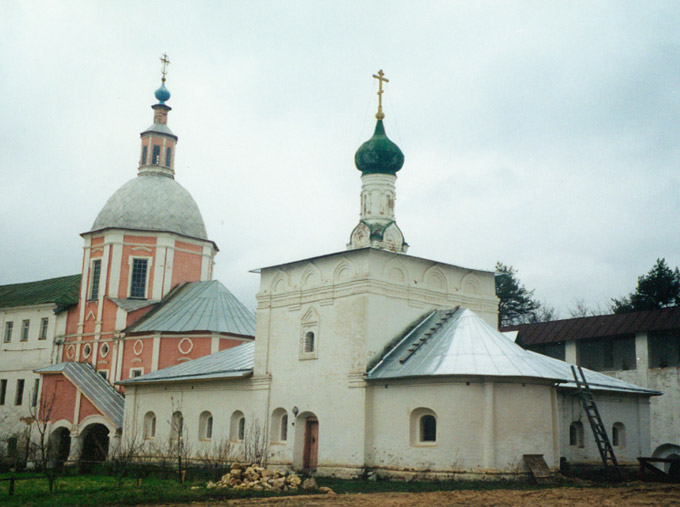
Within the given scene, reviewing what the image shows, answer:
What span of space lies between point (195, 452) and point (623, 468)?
11858mm

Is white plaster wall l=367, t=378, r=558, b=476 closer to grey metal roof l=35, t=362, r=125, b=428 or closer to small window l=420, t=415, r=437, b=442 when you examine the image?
small window l=420, t=415, r=437, b=442

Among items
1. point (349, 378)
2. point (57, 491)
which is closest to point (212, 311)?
point (349, 378)

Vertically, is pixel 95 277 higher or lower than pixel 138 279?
higher

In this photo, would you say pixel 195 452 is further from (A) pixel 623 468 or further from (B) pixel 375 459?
(A) pixel 623 468

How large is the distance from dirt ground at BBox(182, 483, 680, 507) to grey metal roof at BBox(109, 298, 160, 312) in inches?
736

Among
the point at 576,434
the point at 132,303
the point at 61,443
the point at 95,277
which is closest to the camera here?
the point at 576,434

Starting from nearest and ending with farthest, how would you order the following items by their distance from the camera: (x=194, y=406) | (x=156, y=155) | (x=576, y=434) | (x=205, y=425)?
(x=576, y=434) < (x=205, y=425) < (x=194, y=406) < (x=156, y=155)

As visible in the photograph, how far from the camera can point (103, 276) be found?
1261 inches

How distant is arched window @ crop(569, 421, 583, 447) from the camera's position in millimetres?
19469

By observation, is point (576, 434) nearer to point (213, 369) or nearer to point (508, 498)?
point (508, 498)

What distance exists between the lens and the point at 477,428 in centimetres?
1684

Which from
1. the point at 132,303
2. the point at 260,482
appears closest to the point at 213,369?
the point at 260,482

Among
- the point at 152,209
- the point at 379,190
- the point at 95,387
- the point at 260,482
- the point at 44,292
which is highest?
the point at 152,209

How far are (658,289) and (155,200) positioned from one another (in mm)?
21702
